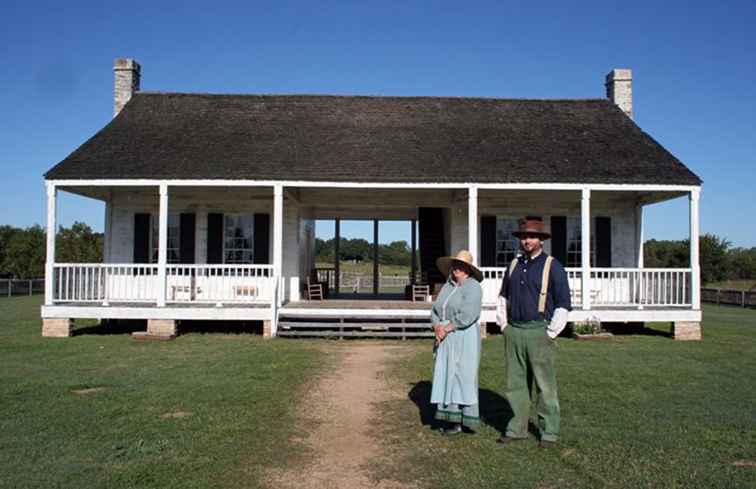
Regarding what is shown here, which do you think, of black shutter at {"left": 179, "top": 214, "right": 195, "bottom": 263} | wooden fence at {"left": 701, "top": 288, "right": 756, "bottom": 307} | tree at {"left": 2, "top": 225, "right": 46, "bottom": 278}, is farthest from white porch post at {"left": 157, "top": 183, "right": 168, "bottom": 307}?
tree at {"left": 2, "top": 225, "right": 46, "bottom": 278}

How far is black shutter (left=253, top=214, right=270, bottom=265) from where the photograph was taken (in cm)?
1641

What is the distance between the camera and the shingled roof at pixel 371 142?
1449 cm

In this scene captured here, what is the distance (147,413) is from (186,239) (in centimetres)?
976

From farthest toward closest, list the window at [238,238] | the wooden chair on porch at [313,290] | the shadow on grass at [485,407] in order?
the wooden chair on porch at [313,290]
the window at [238,238]
the shadow on grass at [485,407]

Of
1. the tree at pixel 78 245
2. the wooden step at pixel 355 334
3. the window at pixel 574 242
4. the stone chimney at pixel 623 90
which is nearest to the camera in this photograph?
the wooden step at pixel 355 334

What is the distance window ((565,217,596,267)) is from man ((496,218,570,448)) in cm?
1111

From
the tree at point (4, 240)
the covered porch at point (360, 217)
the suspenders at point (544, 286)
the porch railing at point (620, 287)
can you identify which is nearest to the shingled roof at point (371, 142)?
the covered porch at point (360, 217)

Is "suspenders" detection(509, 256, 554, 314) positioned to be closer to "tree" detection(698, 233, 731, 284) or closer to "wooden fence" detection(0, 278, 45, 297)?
"wooden fence" detection(0, 278, 45, 297)

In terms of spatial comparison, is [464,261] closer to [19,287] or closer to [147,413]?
[147,413]

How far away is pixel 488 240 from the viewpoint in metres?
16.5

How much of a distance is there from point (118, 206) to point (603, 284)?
12432 mm

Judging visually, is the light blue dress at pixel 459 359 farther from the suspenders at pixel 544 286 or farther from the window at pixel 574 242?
the window at pixel 574 242

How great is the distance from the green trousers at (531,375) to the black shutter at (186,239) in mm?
11776

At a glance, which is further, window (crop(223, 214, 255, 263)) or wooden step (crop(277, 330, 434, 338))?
window (crop(223, 214, 255, 263))
